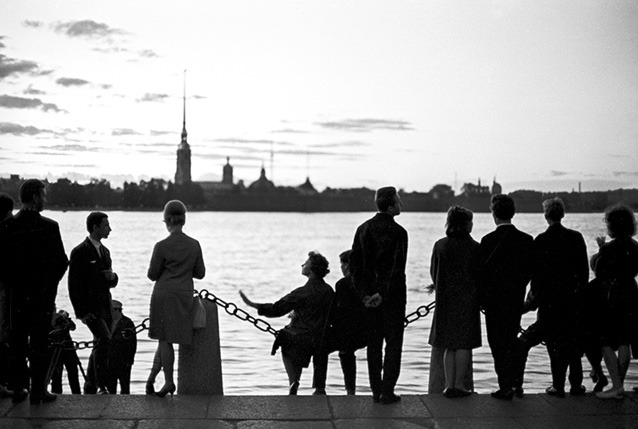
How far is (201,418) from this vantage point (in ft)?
24.2

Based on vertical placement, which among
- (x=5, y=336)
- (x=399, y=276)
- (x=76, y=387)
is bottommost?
(x=76, y=387)

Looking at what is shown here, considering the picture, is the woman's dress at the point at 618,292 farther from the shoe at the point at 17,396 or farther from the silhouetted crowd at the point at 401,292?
the shoe at the point at 17,396

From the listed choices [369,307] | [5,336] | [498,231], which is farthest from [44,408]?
[498,231]

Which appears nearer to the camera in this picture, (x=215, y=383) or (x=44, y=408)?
(x=44, y=408)

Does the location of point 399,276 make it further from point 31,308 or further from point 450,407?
point 31,308

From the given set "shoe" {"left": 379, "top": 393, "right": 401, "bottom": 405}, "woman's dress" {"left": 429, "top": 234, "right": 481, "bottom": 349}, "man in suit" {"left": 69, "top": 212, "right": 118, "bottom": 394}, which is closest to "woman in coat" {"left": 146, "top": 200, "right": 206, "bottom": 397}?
"man in suit" {"left": 69, "top": 212, "right": 118, "bottom": 394}

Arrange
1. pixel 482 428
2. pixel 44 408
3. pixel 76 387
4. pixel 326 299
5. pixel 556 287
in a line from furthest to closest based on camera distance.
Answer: pixel 76 387, pixel 326 299, pixel 556 287, pixel 44 408, pixel 482 428

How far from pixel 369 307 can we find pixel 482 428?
1.34 meters

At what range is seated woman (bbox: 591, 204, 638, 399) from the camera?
26.4 feet

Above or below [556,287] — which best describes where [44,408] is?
below

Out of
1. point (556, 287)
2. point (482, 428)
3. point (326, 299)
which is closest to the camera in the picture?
point (482, 428)

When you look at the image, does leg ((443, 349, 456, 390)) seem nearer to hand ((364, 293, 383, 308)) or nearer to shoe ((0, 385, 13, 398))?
hand ((364, 293, 383, 308))

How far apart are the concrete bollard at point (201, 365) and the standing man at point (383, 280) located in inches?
61.0

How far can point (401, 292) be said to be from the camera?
308 inches
